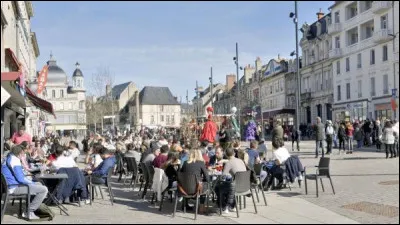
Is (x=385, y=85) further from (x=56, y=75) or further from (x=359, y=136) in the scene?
(x=56, y=75)

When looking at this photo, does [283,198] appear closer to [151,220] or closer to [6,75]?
[151,220]

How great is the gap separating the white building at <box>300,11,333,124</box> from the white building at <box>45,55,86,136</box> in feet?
182

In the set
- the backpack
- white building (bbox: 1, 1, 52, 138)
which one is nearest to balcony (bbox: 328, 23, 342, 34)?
the backpack

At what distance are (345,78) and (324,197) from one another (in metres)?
38.9

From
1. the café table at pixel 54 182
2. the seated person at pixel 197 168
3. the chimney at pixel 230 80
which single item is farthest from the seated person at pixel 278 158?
the chimney at pixel 230 80

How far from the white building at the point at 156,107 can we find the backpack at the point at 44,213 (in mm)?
103098

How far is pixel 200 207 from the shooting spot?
33.0 ft

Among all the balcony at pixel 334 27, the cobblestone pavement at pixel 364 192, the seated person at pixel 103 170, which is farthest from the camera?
the balcony at pixel 334 27

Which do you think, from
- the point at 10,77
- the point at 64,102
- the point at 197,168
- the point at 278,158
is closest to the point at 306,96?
the point at 278,158

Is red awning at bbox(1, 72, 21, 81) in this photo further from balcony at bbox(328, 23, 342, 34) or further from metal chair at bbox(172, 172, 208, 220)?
balcony at bbox(328, 23, 342, 34)

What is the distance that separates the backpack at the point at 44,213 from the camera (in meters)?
9.34

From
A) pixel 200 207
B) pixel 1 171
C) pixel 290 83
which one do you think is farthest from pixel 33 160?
pixel 290 83

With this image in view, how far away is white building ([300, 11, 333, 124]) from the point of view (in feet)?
181

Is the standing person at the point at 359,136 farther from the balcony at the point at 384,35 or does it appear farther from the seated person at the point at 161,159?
the seated person at the point at 161,159
